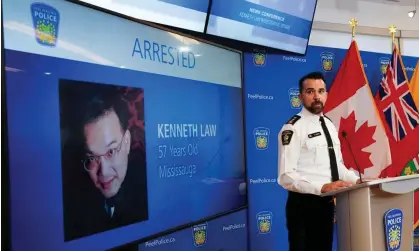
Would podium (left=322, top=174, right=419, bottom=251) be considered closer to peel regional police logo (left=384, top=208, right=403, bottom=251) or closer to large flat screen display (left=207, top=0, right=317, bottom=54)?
peel regional police logo (left=384, top=208, right=403, bottom=251)

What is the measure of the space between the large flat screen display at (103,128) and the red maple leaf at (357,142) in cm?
157

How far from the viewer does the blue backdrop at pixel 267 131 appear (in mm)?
3537

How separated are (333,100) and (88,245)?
9.10ft

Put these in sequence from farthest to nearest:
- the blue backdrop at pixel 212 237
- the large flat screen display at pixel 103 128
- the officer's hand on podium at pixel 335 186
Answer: the blue backdrop at pixel 212 237 < the officer's hand on podium at pixel 335 186 < the large flat screen display at pixel 103 128

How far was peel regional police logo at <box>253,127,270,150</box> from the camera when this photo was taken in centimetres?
357

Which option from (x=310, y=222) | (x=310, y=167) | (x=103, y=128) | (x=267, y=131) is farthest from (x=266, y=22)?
(x=103, y=128)

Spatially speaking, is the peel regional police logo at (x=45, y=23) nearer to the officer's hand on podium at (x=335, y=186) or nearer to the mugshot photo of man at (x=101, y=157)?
the mugshot photo of man at (x=101, y=157)

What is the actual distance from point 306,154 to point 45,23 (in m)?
1.63

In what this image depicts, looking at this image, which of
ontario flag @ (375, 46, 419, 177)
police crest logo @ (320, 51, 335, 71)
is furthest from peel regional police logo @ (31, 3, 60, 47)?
ontario flag @ (375, 46, 419, 177)

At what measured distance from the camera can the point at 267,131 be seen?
3623mm

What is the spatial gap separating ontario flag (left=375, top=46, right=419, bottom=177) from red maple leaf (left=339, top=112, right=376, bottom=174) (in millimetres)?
350

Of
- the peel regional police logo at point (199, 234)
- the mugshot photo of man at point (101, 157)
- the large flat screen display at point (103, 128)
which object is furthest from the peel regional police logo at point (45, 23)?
the peel regional police logo at point (199, 234)

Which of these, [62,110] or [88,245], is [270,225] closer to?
[88,245]

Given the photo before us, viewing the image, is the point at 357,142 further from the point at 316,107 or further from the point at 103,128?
the point at 103,128
